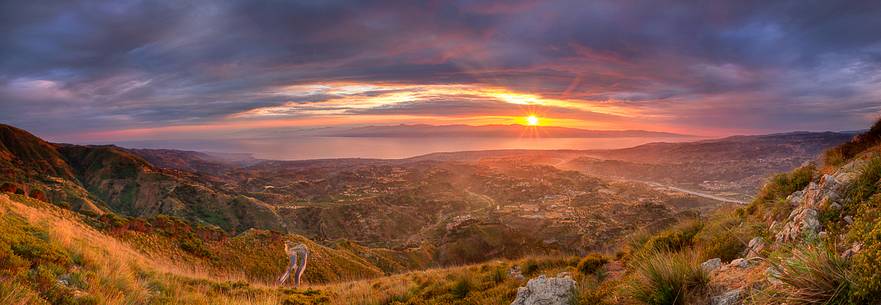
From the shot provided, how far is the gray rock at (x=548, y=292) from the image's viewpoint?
7.49m

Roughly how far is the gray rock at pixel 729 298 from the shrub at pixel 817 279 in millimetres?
786

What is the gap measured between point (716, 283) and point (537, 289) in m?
3.15

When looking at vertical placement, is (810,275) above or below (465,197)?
above

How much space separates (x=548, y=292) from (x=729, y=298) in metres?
3.25

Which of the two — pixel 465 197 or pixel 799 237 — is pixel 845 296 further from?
pixel 465 197

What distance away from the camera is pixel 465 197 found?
631ft

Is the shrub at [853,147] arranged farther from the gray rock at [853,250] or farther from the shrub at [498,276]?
the shrub at [498,276]

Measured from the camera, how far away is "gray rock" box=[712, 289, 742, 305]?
4.99m

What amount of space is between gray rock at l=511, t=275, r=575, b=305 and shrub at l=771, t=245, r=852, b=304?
380 centimetres

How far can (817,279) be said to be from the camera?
3.96 m

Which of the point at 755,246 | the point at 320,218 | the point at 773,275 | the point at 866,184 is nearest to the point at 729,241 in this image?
the point at 755,246


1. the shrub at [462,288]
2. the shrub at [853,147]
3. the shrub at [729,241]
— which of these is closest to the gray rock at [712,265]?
the shrub at [729,241]

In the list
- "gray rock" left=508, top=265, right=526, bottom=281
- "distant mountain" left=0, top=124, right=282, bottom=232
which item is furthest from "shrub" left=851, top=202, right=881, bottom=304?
"distant mountain" left=0, top=124, right=282, bottom=232

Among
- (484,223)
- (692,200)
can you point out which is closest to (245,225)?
(484,223)
